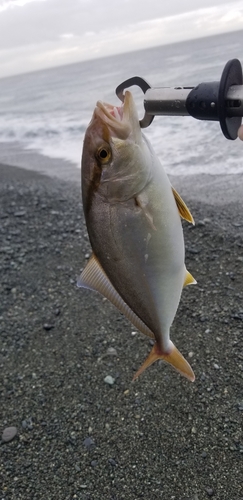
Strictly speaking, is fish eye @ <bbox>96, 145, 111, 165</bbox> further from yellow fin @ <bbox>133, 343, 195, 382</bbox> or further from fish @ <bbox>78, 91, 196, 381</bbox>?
yellow fin @ <bbox>133, 343, 195, 382</bbox>

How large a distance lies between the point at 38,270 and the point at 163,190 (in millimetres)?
4736

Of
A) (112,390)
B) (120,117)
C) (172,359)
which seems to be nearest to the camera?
(120,117)

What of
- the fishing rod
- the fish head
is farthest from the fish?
the fishing rod

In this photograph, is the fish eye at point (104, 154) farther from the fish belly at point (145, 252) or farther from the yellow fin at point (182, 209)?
the yellow fin at point (182, 209)

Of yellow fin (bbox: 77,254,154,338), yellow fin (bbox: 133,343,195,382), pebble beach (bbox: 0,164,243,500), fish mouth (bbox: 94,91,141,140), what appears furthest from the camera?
pebble beach (bbox: 0,164,243,500)

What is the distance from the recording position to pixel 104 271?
6.38 ft

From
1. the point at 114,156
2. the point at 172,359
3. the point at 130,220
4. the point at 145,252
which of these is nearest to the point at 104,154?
the point at 114,156

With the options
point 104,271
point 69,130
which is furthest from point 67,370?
point 69,130

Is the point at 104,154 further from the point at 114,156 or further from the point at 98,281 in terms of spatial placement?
the point at 98,281

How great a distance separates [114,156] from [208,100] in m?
0.56

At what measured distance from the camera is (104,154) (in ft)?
5.68

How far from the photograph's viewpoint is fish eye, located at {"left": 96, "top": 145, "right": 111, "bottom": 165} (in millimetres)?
1720

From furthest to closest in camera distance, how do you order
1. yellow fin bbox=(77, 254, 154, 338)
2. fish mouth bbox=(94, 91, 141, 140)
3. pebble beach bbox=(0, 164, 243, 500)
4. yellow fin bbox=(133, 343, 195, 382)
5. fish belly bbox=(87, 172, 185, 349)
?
1. pebble beach bbox=(0, 164, 243, 500)
2. yellow fin bbox=(133, 343, 195, 382)
3. yellow fin bbox=(77, 254, 154, 338)
4. fish belly bbox=(87, 172, 185, 349)
5. fish mouth bbox=(94, 91, 141, 140)

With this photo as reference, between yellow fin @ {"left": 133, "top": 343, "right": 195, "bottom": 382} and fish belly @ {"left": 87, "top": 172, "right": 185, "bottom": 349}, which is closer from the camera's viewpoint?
fish belly @ {"left": 87, "top": 172, "right": 185, "bottom": 349}
